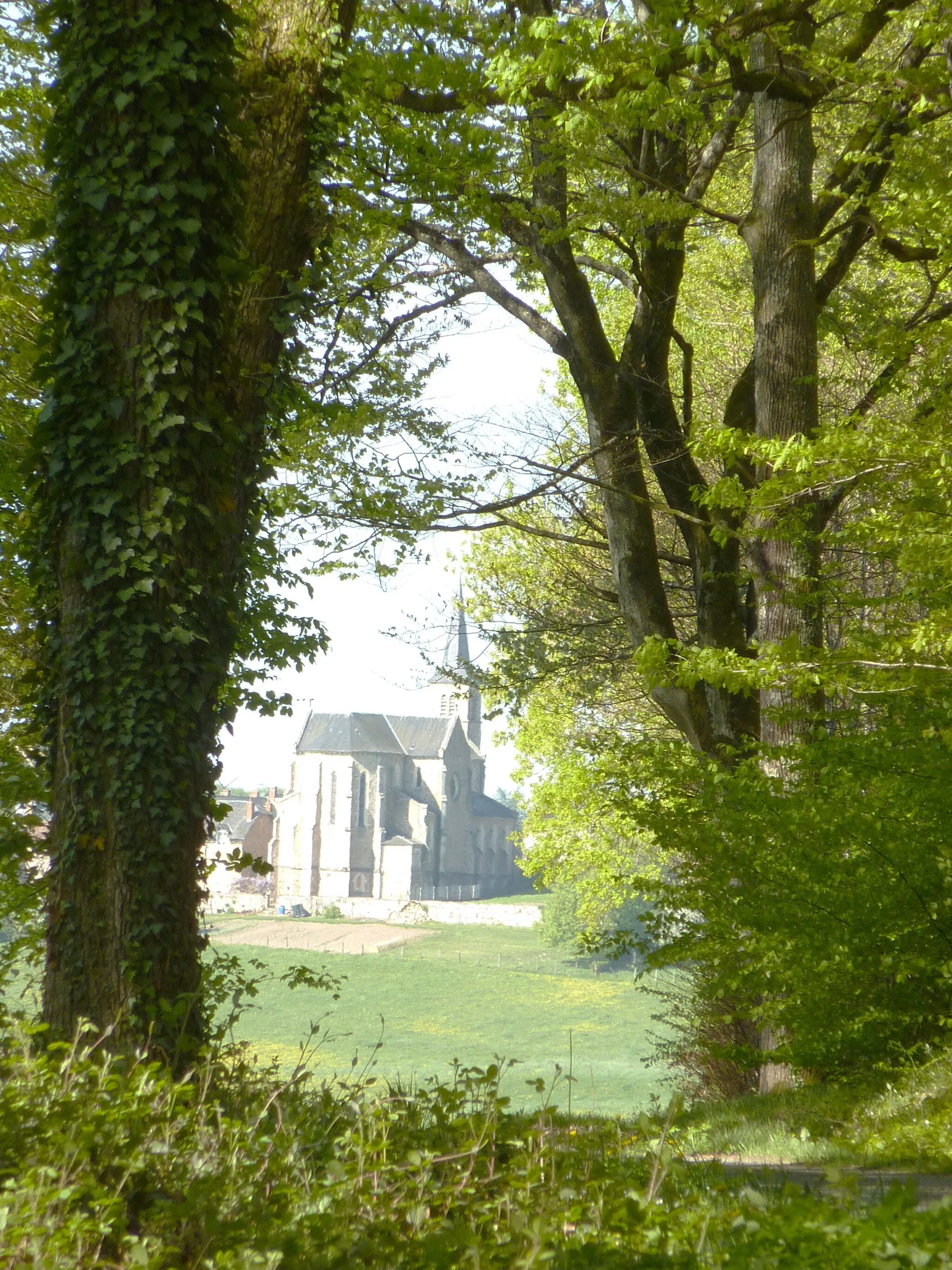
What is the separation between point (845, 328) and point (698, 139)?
7.32 feet

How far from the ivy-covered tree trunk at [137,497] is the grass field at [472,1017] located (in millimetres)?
22469

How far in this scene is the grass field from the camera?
1249 inches

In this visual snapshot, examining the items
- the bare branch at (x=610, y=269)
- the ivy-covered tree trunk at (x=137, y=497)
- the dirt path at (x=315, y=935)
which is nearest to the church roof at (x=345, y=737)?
the dirt path at (x=315, y=935)

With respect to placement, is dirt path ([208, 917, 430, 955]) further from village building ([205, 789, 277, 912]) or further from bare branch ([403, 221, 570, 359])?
bare branch ([403, 221, 570, 359])

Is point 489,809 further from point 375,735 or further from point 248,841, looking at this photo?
point 248,841

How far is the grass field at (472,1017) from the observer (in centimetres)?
3173

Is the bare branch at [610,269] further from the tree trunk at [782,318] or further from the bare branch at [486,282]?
the tree trunk at [782,318]

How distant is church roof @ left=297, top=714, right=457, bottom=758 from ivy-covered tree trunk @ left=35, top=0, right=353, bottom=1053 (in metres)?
80.3

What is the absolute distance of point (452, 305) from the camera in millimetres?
11938

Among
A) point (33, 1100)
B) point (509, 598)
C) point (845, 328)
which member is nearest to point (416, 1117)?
point (33, 1100)

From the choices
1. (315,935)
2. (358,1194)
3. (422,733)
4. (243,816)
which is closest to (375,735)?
(422,733)

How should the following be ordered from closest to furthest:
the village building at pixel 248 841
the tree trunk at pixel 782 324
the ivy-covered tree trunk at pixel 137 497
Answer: the ivy-covered tree trunk at pixel 137 497, the tree trunk at pixel 782 324, the village building at pixel 248 841

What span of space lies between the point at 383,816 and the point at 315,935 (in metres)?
25.6

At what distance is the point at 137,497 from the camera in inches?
186
